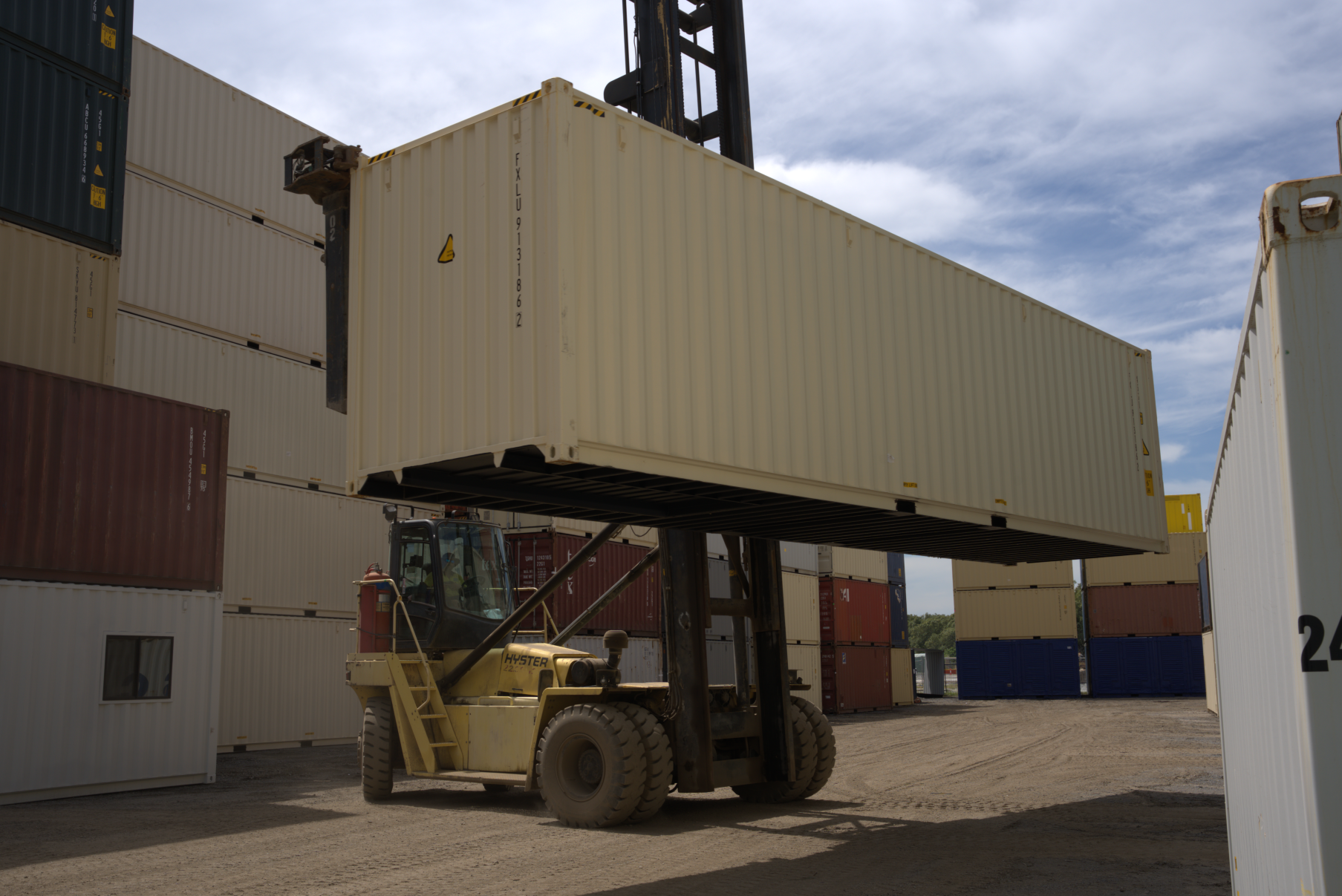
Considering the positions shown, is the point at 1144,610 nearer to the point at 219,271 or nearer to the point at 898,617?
the point at 898,617

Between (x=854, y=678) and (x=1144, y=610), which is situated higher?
(x=1144, y=610)

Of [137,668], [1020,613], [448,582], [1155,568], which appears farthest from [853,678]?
[137,668]

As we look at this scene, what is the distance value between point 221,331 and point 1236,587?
17979 mm

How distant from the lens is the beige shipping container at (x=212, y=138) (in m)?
18.4

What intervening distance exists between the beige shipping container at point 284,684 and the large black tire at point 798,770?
1004cm

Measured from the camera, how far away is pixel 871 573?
34281mm

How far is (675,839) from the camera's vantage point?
8742mm

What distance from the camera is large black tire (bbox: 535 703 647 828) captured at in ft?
30.1

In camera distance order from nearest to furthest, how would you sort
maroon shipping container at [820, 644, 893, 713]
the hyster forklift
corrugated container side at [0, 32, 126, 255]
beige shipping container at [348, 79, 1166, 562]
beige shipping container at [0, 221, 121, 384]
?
beige shipping container at [348, 79, 1166, 562]
the hyster forklift
beige shipping container at [0, 221, 121, 384]
corrugated container side at [0, 32, 126, 255]
maroon shipping container at [820, 644, 893, 713]

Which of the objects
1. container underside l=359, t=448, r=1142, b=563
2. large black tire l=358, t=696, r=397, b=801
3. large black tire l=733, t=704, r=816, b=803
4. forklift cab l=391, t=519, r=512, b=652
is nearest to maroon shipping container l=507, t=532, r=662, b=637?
forklift cab l=391, t=519, r=512, b=652

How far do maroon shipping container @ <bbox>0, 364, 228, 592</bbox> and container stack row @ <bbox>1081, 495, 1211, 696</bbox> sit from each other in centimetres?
2810

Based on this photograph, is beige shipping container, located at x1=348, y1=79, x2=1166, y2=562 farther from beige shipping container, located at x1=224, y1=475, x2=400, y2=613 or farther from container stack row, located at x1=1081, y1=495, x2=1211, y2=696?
container stack row, located at x1=1081, y1=495, x2=1211, y2=696

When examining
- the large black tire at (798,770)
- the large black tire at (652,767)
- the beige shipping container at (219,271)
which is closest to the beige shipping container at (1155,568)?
the beige shipping container at (219,271)

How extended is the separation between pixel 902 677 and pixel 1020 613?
4225 mm
